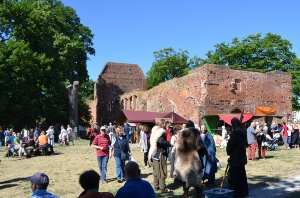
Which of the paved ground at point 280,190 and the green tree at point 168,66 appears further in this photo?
the green tree at point 168,66

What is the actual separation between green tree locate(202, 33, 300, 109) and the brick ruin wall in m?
12.4

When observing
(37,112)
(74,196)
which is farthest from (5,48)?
(74,196)

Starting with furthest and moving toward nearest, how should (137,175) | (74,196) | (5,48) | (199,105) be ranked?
1. (5,48)
2. (199,105)
3. (74,196)
4. (137,175)

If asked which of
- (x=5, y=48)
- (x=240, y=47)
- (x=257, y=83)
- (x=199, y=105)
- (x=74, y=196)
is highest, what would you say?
(x=240, y=47)

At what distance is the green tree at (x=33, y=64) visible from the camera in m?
28.4

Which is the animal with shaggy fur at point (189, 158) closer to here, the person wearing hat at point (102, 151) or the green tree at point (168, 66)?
the person wearing hat at point (102, 151)

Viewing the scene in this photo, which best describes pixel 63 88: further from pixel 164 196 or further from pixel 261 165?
pixel 164 196

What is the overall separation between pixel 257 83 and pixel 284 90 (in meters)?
2.80

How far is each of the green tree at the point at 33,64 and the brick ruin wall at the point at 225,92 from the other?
11076 mm

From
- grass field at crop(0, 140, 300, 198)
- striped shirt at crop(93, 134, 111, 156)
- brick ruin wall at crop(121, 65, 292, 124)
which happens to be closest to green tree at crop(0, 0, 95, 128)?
brick ruin wall at crop(121, 65, 292, 124)

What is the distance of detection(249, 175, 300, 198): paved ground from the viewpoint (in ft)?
25.7

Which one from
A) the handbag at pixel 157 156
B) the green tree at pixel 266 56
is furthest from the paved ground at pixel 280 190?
the green tree at pixel 266 56

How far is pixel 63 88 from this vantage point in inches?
1344

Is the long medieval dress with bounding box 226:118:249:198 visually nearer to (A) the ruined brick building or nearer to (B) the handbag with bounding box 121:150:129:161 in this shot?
(B) the handbag with bounding box 121:150:129:161
